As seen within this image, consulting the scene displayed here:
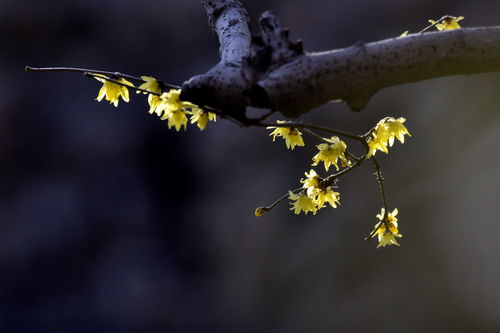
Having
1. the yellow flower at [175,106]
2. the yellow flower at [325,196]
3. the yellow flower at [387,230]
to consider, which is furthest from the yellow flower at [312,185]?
the yellow flower at [175,106]

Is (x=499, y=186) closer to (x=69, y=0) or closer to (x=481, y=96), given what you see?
(x=481, y=96)

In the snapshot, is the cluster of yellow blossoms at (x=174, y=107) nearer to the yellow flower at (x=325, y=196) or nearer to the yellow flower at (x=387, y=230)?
the yellow flower at (x=325, y=196)

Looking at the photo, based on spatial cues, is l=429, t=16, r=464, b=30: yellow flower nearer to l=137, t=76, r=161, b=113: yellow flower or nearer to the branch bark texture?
the branch bark texture

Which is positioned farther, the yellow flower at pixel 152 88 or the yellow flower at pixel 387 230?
the yellow flower at pixel 387 230

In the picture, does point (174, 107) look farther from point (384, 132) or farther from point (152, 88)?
point (384, 132)

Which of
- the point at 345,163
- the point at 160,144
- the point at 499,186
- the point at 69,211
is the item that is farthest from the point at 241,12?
the point at 69,211

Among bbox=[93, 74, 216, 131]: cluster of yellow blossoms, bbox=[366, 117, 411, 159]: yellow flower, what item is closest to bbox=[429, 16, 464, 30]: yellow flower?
bbox=[366, 117, 411, 159]: yellow flower

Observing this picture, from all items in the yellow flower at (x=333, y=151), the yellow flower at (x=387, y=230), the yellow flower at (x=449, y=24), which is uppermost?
the yellow flower at (x=449, y=24)

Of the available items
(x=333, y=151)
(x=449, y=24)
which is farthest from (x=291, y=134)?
(x=449, y=24)
